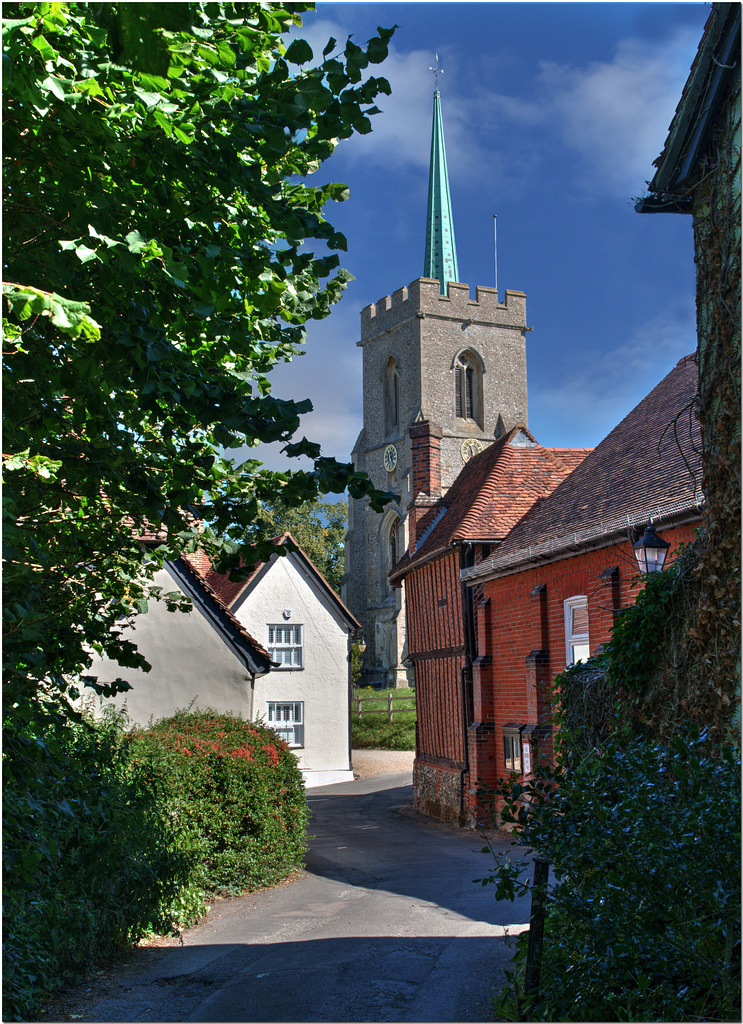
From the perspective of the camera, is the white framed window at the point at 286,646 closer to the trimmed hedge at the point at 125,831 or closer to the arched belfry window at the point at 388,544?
the trimmed hedge at the point at 125,831

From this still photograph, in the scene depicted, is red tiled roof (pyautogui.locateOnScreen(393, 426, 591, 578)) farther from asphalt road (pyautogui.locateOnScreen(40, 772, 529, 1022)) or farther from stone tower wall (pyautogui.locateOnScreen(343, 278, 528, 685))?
stone tower wall (pyautogui.locateOnScreen(343, 278, 528, 685))

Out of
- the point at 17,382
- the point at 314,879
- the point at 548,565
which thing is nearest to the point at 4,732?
the point at 17,382

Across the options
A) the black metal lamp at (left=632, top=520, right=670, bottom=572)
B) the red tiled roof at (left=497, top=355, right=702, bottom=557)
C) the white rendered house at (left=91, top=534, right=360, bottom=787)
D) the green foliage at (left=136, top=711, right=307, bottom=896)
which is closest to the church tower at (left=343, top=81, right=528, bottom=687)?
Answer: the white rendered house at (left=91, top=534, right=360, bottom=787)

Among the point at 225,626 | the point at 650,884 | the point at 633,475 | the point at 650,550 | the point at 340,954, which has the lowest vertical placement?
the point at 340,954

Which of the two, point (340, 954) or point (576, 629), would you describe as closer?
point (340, 954)

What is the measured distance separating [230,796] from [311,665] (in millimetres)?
17076

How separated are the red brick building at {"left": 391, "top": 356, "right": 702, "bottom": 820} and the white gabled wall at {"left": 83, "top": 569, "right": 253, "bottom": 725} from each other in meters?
5.06

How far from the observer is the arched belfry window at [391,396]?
62.3 m

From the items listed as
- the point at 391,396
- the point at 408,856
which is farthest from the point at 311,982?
the point at 391,396

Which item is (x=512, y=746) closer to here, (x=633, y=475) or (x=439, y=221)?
(x=633, y=475)

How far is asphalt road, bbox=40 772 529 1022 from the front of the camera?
22.7ft

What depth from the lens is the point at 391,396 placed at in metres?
62.8

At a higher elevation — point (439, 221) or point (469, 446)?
point (439, 221)

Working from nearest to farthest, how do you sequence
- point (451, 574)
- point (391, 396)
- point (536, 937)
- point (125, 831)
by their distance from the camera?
point (536, 937), point (125, 831), point (451, 574), point (391, 396)
